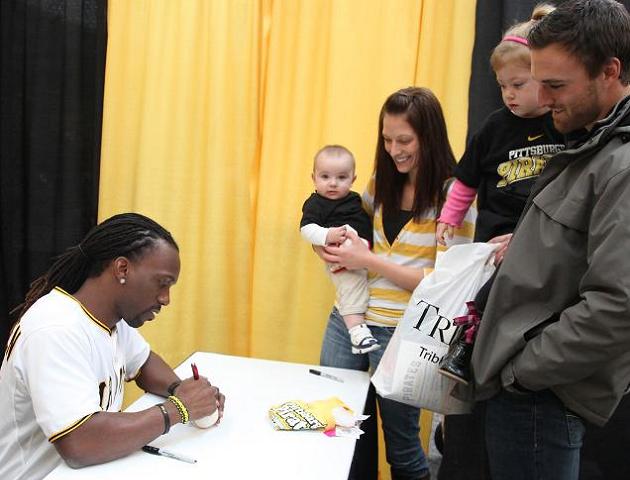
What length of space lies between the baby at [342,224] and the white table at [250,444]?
20 cm

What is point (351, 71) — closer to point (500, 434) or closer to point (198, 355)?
point (198, 355)

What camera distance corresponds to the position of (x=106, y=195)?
2.95 m

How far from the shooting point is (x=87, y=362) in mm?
1352

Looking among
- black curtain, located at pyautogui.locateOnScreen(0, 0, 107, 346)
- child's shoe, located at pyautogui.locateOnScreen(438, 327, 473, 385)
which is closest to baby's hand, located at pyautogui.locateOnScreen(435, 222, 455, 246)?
child's shoe, located at pyautogui.locateOnScreen(438, 327, 473, 385)

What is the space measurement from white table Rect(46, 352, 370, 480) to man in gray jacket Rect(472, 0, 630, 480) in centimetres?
40

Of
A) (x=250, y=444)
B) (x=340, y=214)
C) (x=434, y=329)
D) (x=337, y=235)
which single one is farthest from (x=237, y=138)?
(x=250, y=444)

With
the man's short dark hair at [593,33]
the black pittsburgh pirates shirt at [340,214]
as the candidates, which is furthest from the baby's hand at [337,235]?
the man's short dark hair at [593,33]

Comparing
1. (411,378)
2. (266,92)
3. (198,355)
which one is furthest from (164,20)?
(411,378)

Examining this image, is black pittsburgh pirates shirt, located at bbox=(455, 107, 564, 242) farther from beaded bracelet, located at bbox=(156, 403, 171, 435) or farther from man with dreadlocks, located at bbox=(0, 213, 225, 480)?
beaded bracelet, located at bbox=(156, 403, 171, 435)

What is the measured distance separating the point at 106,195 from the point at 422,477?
1919mm

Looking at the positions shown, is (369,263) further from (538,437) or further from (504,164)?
(538,437)

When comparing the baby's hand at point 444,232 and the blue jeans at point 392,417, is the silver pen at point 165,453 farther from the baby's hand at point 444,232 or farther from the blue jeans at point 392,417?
the baby's hand at point 444,232

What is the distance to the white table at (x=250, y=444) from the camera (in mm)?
1297

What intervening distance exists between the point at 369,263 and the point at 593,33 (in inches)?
37.3
